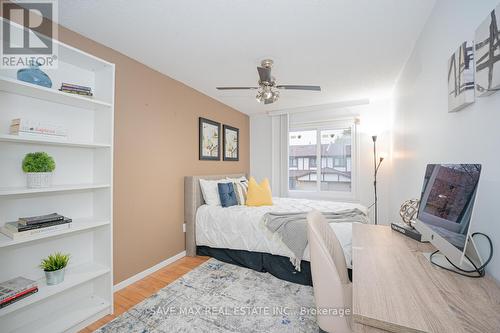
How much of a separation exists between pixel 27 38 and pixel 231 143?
9.86 feet

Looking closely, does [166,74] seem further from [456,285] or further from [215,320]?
[456,285]

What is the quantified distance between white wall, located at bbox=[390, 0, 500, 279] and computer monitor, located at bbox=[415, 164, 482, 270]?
0.15 m

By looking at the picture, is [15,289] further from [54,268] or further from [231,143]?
[231,143]

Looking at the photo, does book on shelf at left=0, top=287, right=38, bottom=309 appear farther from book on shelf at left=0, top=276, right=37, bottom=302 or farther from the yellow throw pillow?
the yellow throw pillow

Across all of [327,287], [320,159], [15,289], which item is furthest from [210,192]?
[320,159]

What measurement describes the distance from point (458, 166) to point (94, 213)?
8.54 ft

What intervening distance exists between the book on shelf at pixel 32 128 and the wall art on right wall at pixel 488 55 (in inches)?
100

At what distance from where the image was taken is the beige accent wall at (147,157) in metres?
2.23

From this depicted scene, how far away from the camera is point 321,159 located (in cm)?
444

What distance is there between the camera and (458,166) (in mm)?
933

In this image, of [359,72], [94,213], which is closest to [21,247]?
[94,213]

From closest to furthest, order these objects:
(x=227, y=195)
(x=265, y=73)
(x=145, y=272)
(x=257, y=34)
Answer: (x=257, y=34), (x=265, y=73), (x=145, y=272), (x=227, y=195)

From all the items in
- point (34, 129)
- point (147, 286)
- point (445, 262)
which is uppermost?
point (34, 129)

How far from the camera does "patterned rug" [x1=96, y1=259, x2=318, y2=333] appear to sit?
5.50 ft
